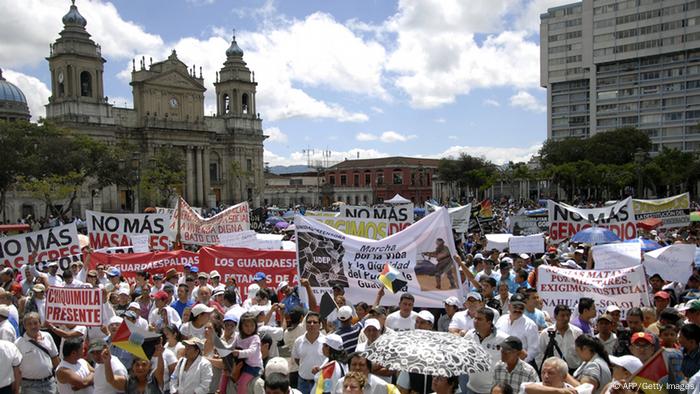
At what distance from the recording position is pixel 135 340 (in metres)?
5.88

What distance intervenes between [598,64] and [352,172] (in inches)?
1654

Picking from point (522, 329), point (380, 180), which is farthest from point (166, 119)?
point (522, 329)

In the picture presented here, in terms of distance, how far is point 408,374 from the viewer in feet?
18.1

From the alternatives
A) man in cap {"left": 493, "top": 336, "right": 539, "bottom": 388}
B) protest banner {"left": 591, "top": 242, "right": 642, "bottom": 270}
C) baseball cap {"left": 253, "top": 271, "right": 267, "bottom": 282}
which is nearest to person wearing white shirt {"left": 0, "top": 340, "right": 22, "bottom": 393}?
baseball cap {"left": 253, "top": 271, "right": 267, "bottom": 282}

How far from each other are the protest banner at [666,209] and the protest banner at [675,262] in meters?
7.64

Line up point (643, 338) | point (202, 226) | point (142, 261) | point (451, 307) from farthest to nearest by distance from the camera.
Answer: point (202, 226) < point (142, 261) < point (451, 307) < point (643, 338)

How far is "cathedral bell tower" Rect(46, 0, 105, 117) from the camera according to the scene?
200ft

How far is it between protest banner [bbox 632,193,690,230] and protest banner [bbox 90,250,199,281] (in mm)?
12459

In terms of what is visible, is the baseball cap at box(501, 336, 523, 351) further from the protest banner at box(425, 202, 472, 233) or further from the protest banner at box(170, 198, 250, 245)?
the protest banner at box(425, 202, 472, 233)

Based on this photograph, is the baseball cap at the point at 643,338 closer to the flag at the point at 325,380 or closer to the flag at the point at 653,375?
the flag at the point at 653,375

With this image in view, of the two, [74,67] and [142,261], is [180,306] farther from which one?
[74,67]

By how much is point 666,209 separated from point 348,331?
45.3 feet

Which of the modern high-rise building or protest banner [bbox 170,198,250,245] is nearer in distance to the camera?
protest banner [bbox 170,198,250,245]

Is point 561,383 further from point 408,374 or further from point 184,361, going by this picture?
point 184,361
